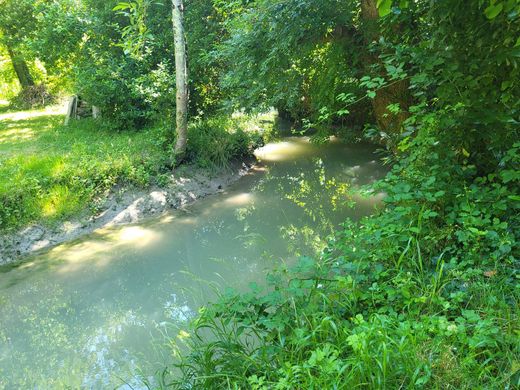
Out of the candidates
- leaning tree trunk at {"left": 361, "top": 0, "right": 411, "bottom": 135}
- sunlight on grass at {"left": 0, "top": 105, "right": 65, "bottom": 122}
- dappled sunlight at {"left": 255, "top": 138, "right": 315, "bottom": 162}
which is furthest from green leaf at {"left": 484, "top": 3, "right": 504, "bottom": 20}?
sunlight on grass at {"left": 0, "top": 105, "right": 65, "bottom": 122}

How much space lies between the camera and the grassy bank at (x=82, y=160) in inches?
274

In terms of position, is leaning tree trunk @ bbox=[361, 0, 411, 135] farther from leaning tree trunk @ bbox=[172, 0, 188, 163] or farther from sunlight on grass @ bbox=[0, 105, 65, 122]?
sunlight on grass @ bbox=[0, 105, 65, 122]

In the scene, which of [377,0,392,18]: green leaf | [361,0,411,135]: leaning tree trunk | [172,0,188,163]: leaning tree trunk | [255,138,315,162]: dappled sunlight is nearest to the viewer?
[377,0,392,18]: green leaf

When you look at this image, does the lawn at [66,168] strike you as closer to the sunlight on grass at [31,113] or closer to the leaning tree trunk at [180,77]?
the leaning tree trunk at [180,77]

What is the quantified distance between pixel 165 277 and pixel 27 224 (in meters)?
2.74

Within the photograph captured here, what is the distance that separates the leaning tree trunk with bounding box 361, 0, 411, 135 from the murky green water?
1.27m

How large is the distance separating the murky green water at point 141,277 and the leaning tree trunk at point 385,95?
1274 millimetres

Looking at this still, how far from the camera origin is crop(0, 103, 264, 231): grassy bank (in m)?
6.96

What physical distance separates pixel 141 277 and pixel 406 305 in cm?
409

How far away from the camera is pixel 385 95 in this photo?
564cm

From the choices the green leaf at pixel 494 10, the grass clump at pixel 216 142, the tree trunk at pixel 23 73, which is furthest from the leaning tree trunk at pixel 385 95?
the tree trunk at pixel 23 73

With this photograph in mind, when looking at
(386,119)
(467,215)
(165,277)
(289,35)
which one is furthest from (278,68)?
(467,215)

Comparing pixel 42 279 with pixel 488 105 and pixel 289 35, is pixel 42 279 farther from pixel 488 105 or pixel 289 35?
pixel 488 105

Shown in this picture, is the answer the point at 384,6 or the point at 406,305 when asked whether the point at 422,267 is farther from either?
the point at 384,6
